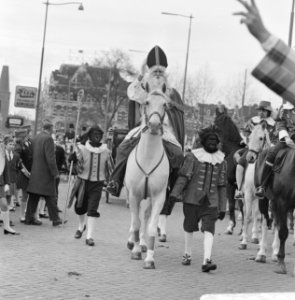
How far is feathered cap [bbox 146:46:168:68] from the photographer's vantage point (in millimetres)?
9812

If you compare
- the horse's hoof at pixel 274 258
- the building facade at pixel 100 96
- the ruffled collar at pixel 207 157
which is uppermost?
the building facade at pixel 100 96

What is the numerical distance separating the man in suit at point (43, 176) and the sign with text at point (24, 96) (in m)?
14.8

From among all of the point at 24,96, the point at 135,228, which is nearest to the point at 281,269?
the point at 135,228

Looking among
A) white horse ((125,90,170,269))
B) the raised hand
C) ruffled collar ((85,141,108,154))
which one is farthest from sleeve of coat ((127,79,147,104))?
the raised hand

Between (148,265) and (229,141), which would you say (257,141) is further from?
(229,141)

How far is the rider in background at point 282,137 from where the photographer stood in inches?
327

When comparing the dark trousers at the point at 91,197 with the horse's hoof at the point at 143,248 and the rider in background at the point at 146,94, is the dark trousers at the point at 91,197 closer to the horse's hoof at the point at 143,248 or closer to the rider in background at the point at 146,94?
the rider in background at the point at 146,94

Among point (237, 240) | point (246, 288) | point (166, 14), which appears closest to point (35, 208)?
point (237, 240)

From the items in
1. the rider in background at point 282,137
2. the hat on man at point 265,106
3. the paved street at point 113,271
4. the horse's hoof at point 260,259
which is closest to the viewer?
the paved street at point 113,271

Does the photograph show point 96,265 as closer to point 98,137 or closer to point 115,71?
point 98,137

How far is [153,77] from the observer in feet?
30.9

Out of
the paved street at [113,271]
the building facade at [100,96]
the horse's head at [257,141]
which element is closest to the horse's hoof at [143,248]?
the paved street at [113,271]

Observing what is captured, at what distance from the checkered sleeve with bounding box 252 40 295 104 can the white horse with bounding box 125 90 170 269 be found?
260 inches

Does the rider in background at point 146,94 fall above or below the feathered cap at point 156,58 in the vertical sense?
below
